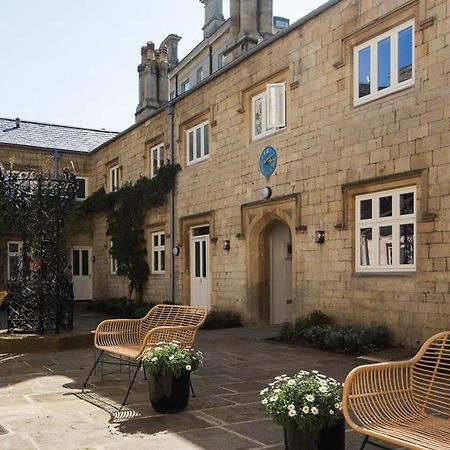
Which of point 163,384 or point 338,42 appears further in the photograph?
point 338,42

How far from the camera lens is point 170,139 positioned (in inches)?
621

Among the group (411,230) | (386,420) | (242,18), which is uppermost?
(242,18)

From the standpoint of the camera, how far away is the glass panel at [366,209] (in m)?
9.40

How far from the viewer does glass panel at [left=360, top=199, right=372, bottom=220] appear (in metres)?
9.40

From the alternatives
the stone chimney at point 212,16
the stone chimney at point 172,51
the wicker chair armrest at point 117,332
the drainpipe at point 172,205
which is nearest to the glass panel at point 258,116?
the drainpipe at point 172,205

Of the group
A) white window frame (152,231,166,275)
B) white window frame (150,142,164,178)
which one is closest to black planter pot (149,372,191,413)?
white window frame (152,231,166,275)

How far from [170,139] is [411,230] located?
8655mm

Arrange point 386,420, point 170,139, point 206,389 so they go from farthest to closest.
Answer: point 170,139
point 206,389
point 386,420

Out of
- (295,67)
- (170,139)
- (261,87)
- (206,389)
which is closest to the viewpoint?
(206,389)

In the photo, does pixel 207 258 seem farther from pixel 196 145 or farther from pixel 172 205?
pixel 196 145

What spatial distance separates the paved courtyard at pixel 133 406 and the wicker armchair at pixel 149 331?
42 centimetres

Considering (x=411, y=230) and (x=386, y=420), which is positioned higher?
(x=411, y=230)

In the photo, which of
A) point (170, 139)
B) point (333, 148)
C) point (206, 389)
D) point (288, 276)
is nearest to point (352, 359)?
point (206, 389)

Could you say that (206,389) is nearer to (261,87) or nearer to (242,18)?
(261,87)
